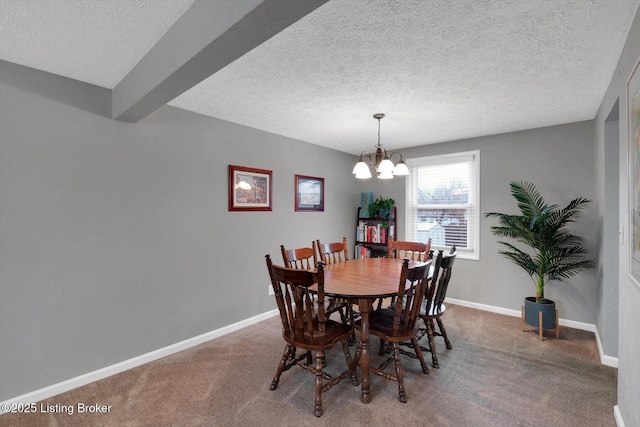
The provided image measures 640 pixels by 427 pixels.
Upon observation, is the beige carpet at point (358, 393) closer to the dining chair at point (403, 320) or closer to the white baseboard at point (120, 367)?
the white baseboard at point (120, 367)

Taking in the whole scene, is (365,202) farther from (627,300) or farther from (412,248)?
(627,300)

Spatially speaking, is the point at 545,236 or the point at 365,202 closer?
the point at 545,236

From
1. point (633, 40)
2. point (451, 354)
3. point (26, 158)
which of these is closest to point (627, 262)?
point (633, 40)

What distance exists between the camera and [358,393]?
2.12 meters

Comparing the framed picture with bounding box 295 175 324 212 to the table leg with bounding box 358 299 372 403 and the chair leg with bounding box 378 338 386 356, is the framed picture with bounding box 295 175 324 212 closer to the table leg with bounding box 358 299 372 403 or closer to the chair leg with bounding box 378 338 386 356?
the chair leg with bounding box 378 338 386 356

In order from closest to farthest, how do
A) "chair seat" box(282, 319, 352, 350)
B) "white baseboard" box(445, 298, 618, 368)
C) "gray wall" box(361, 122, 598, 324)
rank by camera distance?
1. "chair seat" box(282, 319, 352, 350)
2. "white baseboard" box(445, 298, 618, 368)
3. "gray wall" box(361, 122, 598, 324)

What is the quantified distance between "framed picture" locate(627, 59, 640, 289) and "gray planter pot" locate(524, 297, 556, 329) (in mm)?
1715

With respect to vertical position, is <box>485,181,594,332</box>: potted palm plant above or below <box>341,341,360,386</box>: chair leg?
above

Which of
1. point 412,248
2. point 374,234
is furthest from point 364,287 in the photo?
point 374,234

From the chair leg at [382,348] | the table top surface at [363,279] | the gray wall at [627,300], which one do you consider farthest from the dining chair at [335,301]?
the gray wall at [627,300]

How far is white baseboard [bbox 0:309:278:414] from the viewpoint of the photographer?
204 centimetres

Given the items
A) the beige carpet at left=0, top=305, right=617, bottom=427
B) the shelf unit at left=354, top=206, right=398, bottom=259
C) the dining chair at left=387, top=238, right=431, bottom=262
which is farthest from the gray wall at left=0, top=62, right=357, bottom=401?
the shelf unit at left=354, top=206, right=398, bottom=259

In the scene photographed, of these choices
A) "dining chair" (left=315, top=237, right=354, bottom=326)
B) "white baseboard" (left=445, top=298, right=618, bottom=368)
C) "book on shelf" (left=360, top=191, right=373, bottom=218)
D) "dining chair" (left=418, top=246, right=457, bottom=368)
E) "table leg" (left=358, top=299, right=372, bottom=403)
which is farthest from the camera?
"book on shelf" (left=360, top=191, right=373, bottom=218)

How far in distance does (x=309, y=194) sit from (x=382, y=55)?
8.22 feet
